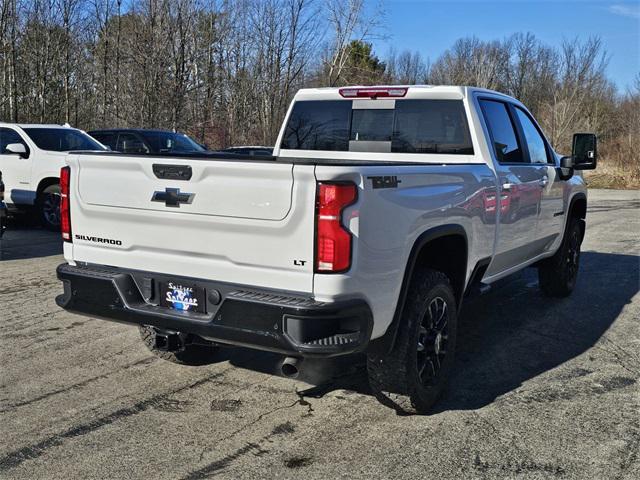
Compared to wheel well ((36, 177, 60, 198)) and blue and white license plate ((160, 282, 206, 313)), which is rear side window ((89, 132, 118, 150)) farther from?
blue and white license plate ((160, 282, 206, 313))

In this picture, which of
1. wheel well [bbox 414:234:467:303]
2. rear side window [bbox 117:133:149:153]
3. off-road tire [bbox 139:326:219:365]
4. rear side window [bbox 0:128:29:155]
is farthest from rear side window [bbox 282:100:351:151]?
rear side window [bbox 117:133:149:153]

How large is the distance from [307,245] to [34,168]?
913 centimetres

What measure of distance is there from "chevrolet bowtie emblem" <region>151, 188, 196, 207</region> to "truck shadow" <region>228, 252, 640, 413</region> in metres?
1.11

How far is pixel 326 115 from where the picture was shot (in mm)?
5441

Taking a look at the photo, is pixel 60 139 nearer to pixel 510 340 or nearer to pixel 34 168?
pixel 34 168

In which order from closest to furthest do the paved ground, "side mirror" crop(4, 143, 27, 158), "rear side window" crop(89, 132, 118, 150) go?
the paved ground → "side mirror" crop(4, 143, 27, 158) → "rear side window" crop(89, 132, 118, 150)

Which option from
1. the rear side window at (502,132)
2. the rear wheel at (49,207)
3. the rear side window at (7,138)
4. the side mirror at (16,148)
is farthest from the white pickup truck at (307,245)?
the rear side window at (7,138)

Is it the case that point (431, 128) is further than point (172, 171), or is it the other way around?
point (431, 128)

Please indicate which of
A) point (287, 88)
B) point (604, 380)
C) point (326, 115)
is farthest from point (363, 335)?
point (287, 88)

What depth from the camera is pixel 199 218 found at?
3.41 m

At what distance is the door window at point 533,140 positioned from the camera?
5781 mm

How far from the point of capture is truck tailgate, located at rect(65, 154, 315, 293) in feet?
10.4

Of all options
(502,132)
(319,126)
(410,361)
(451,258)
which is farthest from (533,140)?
(410,361)

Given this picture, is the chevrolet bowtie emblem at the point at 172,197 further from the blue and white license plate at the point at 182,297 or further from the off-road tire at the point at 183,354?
the off-road tire at the point at 183,354
